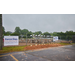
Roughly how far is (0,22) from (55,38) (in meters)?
13.5

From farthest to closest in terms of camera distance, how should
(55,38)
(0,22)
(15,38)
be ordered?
(55,38), (15,38), (0,22)

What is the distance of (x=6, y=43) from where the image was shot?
9516 millimetres

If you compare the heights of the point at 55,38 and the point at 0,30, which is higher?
the point at 0,30

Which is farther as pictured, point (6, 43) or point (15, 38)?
point (15, 38)

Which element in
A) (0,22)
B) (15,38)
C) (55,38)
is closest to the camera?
(0,22)

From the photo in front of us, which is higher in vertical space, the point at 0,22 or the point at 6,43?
the point at 0,22

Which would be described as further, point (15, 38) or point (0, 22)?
point (15, 38)

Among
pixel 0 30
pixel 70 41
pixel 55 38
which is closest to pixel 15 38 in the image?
pixel 0 30

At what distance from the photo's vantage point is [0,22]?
25.2 ft

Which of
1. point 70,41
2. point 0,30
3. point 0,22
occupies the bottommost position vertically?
point 70,41

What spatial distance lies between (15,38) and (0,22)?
3432 mm

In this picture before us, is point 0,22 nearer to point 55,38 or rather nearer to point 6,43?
point 6,43

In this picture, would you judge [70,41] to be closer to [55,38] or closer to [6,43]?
[55,38]

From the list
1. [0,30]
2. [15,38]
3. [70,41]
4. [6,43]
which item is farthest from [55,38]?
[0,30]
